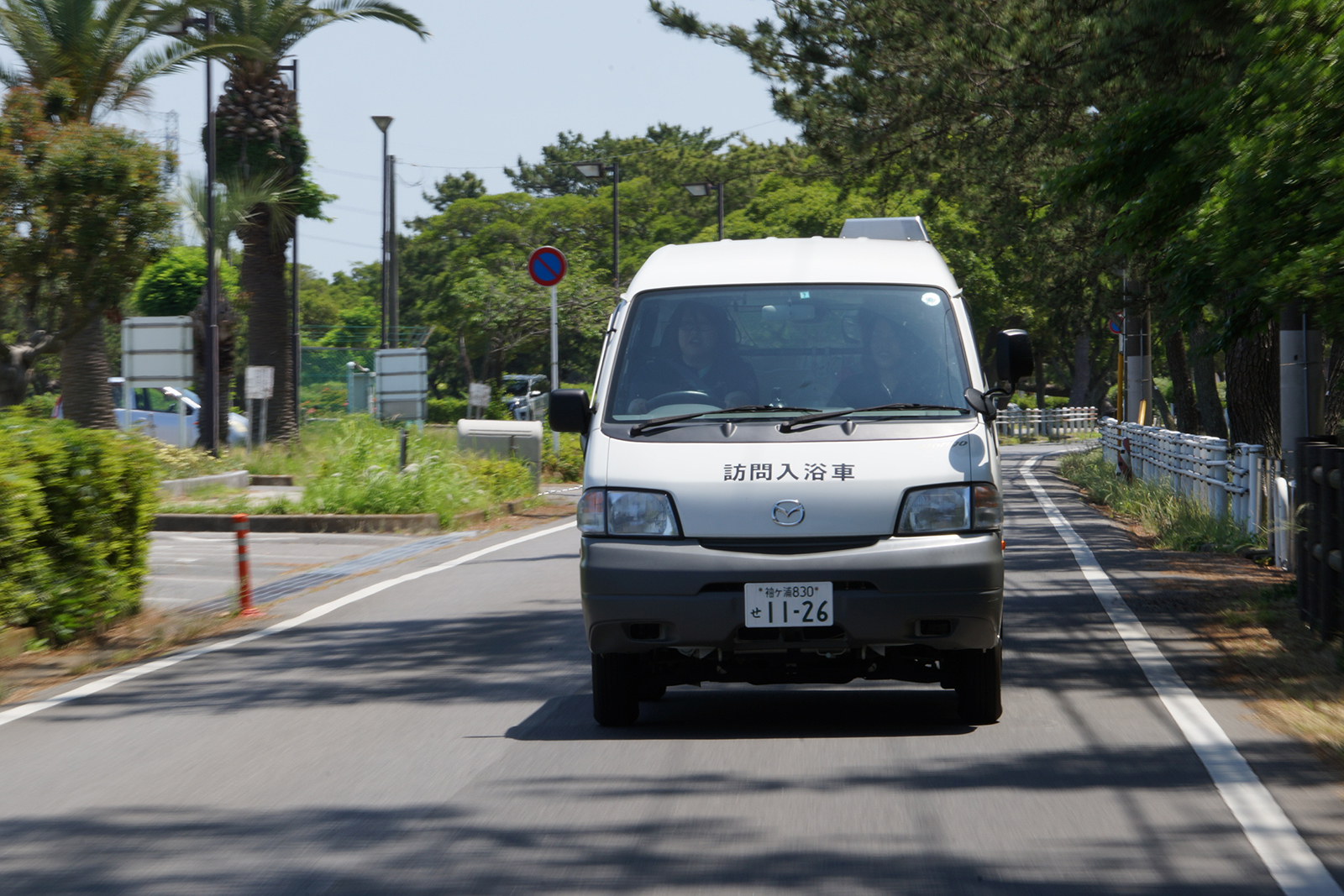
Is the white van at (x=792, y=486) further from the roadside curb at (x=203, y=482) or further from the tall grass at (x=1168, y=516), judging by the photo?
the roadside curb at (x=203, y=482)

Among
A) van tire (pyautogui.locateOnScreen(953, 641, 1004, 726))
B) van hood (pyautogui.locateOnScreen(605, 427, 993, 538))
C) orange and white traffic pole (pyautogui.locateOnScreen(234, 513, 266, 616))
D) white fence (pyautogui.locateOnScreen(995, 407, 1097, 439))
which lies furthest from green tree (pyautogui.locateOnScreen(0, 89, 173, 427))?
white fence (pyautogui.locateOnScreen(995, 407, 1097, 439))

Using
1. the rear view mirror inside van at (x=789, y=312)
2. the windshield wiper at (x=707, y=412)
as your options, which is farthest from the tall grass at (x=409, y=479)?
the windshield wiper at (x=707, y=412)

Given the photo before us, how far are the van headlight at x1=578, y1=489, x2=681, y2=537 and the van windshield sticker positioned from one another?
311 millimetres

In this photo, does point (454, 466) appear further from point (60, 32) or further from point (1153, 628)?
point (1153, 628)

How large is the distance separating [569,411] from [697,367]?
67cm

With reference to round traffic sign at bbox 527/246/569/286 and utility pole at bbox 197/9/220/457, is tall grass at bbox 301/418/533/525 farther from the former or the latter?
utility pole at bbox 197/9/220/457

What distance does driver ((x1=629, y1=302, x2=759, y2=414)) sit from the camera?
7117 mm

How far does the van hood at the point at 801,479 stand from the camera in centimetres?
643

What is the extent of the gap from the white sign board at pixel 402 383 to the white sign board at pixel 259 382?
4.32 metres

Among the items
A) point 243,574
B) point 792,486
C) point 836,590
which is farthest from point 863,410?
point 243,574

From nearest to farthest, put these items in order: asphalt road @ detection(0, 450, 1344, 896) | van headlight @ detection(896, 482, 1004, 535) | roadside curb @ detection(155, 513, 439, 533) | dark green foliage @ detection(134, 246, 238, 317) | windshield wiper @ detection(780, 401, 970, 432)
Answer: asphalt road @ detection(0, 450, 1344, 896) < van headlight @ detection(896, 482, 1004, 535) < windshield wiper @ detection(780, 401, 970, 432) < roadside curb @ detection(155, 513, 439, 533) < dark green foliage @ detection(134, 246, 238, 317)

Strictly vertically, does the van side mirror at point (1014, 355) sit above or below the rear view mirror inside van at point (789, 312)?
below

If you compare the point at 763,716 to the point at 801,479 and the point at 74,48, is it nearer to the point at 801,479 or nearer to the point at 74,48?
the point at 801,479

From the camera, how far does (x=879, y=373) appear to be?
23.3ft
